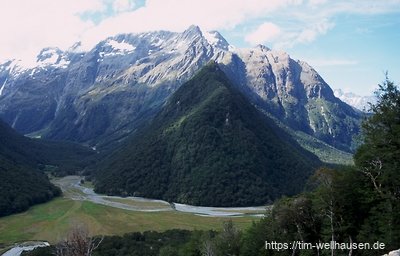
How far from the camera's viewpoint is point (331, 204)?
228ft

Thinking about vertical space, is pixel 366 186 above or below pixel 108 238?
above

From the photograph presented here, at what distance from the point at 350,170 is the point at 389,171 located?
9.80 meters

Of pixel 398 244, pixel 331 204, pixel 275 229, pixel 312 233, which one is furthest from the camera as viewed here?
pixel 275 229

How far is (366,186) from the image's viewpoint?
229ft

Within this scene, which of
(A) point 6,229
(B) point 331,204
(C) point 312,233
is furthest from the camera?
(A) point 6,229

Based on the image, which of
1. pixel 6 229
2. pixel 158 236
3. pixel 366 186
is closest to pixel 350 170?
pixel 366 186

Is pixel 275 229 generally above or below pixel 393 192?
below

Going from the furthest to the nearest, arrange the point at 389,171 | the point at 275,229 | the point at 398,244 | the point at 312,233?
the point at 275,229 → the point at 312,233 → the point at 389,171 → the point at 398,244

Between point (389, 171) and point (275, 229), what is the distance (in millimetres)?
24524

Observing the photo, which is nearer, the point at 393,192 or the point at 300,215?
the point at 393,192

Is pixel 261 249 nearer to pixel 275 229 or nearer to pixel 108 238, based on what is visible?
pixel 275 229

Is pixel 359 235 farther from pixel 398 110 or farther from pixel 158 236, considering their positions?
pixel 158 236

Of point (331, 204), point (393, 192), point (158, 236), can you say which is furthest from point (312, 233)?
point (158, 236)

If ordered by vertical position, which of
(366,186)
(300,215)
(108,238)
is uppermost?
(366,186)
